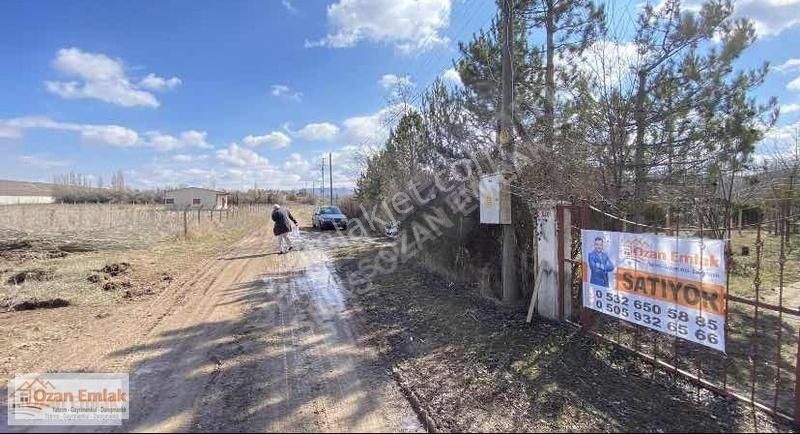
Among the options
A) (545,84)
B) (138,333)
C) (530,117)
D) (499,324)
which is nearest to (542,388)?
(499,324)

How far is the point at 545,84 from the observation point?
1141cm

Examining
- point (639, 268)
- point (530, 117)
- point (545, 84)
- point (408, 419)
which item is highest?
point (545, 84)

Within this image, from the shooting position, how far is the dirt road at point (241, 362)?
369 centimetres

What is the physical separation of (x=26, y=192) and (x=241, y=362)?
344ft

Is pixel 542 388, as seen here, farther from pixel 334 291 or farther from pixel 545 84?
pixel 545 84

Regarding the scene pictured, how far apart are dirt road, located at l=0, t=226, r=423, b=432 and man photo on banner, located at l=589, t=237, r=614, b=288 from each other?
8.89 feet

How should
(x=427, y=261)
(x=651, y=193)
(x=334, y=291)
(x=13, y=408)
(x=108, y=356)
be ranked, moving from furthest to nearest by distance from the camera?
(x=427, y=261)
(x=334, y=291)
(x=651, y=193)
(x=108, y=356)
(x=13, y=408)

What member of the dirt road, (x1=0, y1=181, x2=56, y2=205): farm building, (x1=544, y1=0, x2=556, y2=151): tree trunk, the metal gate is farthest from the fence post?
(x1=0, y1=181, x2=56, y2=205): farm building

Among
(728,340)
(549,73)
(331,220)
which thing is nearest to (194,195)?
(331,220)

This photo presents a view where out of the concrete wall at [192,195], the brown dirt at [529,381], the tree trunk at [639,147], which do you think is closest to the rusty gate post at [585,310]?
the brown dirt at [529,381]

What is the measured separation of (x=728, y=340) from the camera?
5680 mm

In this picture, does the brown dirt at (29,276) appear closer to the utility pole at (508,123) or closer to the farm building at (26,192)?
the utility pole at (508,123)

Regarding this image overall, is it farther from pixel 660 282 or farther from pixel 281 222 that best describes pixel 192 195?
pixel 660 282

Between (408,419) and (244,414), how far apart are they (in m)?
1.42
